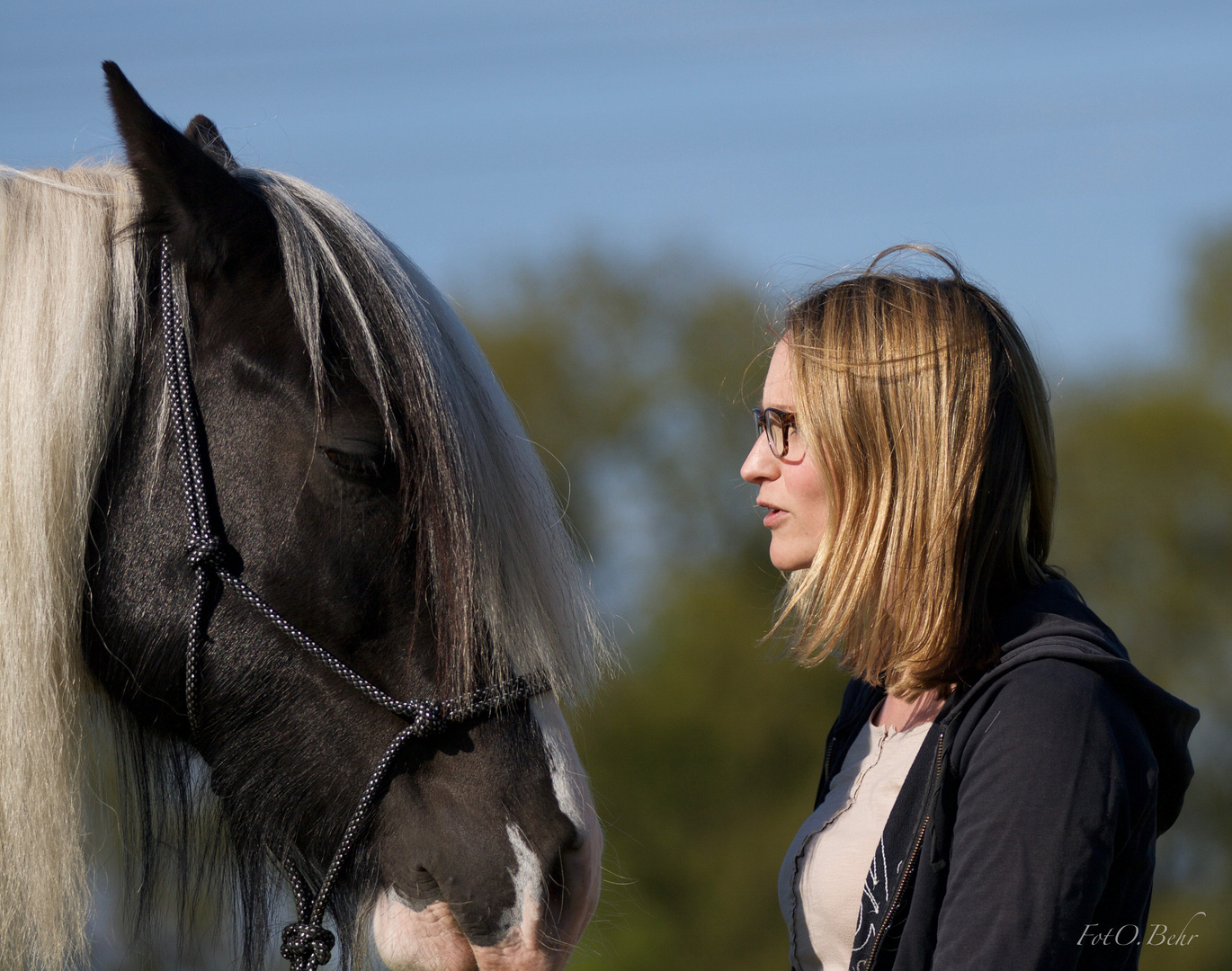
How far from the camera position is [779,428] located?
1.91m

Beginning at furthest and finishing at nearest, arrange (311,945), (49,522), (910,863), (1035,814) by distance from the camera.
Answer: (311,945), (49,522), (910,863), (1035,814)

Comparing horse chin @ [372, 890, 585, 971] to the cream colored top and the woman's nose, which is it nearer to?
the cream colored top

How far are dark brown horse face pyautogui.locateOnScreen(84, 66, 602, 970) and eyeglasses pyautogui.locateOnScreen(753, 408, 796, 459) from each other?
23.0 inches

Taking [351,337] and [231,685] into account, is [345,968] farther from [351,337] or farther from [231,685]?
[351,337]

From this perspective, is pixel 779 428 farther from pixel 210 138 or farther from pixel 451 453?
pixel 210 138

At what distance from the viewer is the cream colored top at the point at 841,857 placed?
1.74 m

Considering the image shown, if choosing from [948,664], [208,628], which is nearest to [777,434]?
[948,664]

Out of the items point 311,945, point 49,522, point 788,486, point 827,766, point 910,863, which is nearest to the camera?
point 910,863

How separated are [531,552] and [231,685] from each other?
0.52 meters

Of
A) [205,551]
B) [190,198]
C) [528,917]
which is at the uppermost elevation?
[190,198]

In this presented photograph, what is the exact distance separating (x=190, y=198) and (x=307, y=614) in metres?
0.69

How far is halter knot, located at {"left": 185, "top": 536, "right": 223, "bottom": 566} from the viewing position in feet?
5.62

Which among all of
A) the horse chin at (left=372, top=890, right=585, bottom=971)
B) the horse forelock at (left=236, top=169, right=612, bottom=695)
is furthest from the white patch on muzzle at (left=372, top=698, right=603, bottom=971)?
the horse forelock at (left=236, top=169, right=612, bottom=695)

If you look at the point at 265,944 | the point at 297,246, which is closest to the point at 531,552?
the point at 297,246
